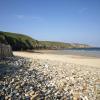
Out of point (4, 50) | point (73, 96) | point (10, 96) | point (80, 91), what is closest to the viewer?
point (10, 96)

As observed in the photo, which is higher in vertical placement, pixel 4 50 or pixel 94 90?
pixel 4 50

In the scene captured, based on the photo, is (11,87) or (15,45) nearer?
(11,87)

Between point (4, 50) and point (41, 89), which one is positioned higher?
point (4, 50)

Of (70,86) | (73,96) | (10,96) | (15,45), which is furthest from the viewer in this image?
(15,45)

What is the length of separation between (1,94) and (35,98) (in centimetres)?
119

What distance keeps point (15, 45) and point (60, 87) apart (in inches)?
2553

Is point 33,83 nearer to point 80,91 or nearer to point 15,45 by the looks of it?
point 80,91

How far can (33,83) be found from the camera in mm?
8055

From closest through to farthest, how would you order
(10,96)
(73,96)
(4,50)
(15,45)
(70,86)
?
(10,96), (73,96), (70,86), (4,50), (15,45)

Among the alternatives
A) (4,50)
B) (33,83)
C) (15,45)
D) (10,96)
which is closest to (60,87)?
(33,83)

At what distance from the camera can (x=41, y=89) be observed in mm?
7430

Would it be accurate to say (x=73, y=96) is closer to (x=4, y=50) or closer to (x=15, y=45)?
(x=4, y=50)

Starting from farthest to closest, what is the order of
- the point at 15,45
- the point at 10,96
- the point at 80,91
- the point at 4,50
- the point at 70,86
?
the point at 15,45 < the point at 4,50 < the point at 70,86 < the point at 80,91 < the point at 10,96

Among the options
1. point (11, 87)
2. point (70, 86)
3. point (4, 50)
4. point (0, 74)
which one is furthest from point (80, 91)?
point (4, 50)
